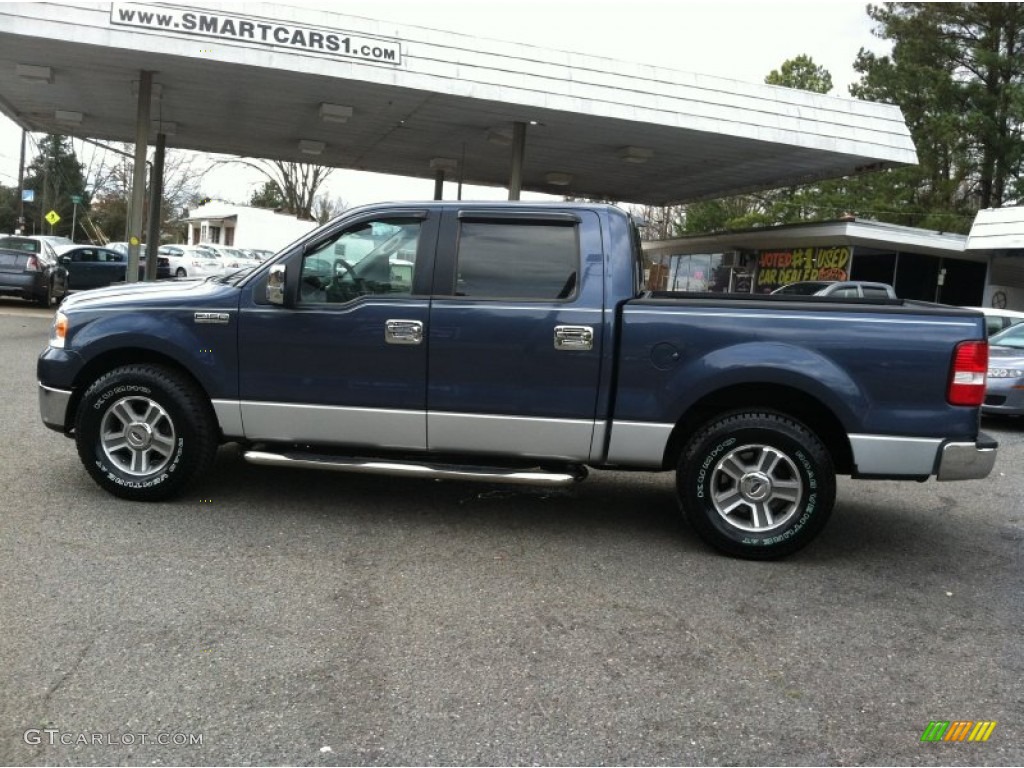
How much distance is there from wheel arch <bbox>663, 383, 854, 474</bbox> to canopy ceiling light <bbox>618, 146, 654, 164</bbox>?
14.6m

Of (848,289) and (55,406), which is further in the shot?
(848,289)

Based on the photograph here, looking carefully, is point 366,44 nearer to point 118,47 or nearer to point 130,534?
point 118,47

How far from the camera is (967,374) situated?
4.73m

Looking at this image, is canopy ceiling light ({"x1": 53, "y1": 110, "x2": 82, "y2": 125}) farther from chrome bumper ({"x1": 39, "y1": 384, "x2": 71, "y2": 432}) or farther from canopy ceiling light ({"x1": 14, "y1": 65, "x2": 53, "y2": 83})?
chrome bumper ({"x1": 39, "y1": 384, "x2": 71, "y2": 432})

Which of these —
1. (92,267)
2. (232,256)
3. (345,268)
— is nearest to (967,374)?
(345,268)

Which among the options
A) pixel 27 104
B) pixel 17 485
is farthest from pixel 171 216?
pixel 17 485

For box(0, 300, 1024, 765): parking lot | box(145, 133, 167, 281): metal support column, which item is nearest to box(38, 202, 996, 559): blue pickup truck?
box(0, 300, 1024, 765): parking lot

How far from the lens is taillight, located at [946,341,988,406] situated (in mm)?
4707

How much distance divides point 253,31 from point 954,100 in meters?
28.1

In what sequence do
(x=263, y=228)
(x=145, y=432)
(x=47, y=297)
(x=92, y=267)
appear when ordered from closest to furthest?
(x=145, y=432)
(x=47, y=297)
(x=92, y=267)
(x=263, y=228)

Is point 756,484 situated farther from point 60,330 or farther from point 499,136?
point 499,136

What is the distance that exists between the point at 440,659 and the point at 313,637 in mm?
597

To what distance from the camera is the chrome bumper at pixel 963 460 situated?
4.76 metres

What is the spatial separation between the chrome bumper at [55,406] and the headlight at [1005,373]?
33.0 feet
